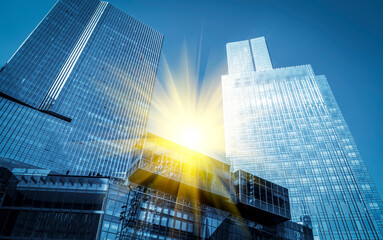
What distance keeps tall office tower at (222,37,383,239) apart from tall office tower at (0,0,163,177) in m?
47.4

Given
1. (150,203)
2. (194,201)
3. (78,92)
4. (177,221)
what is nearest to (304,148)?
(194,201)

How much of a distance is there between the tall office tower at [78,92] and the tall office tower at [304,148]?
47376 millimetres

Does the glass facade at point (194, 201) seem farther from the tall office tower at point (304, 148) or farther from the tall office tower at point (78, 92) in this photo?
the tall office tower at point (78, 92)

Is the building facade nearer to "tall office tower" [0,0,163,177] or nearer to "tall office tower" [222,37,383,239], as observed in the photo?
"tall office tower" [222,37,383,239]

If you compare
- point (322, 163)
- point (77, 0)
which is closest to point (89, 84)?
point (77, 0)

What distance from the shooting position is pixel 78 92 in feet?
354

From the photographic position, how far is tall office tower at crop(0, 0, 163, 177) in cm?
8762

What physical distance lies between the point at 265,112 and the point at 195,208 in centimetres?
8613

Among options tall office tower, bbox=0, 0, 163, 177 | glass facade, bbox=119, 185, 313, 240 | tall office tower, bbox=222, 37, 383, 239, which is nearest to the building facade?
glass facade, bbox=119, 185, 313, 240

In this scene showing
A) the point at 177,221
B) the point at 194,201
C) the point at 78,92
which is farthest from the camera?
the point at 78,92

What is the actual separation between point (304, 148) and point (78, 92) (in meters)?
98.1

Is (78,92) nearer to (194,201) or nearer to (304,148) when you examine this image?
(194,201)

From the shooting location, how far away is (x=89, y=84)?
11288 centimetres

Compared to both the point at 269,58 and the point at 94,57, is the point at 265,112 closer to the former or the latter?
the point at 269,58
